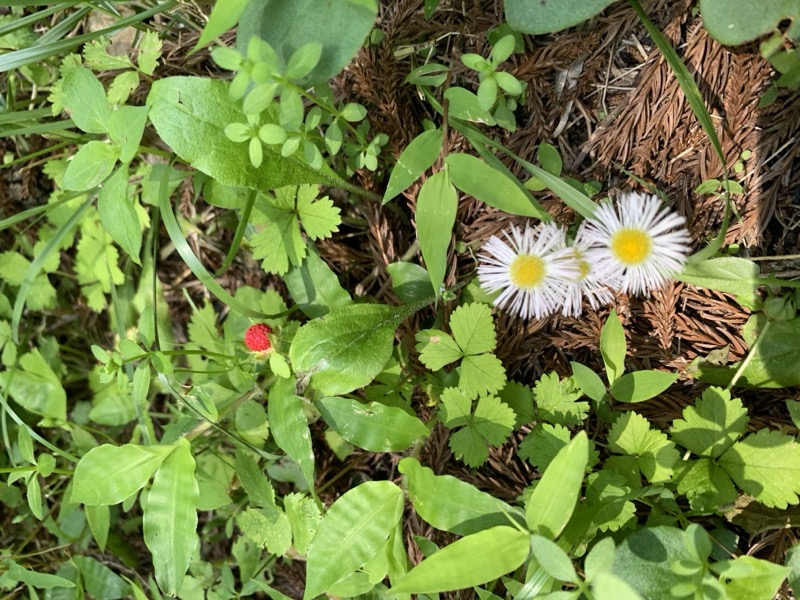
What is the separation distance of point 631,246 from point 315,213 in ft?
1.97

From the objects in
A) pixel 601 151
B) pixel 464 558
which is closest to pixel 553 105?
pixel 601 151

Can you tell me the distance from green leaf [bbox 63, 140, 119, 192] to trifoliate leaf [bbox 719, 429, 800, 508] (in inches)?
48.0

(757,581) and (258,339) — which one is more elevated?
(757,581)

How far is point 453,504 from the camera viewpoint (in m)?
1.06

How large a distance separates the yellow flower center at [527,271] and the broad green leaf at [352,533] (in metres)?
0.43

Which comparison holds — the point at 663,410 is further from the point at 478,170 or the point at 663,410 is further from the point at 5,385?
the point at 5,385

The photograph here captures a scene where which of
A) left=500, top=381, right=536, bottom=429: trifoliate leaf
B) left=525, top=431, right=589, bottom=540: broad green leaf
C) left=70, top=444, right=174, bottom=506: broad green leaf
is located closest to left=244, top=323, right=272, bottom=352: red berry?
left=70, top=444, right=174, bottom=506: broad green leaf

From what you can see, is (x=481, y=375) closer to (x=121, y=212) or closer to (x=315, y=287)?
(x=315, y=287)

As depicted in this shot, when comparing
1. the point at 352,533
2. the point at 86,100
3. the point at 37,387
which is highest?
the point at 86,100

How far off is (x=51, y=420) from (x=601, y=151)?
5.00 ft

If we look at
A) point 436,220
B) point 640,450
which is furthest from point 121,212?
point 640,450

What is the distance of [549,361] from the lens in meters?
1.25

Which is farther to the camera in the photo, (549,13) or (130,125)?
(130,125)

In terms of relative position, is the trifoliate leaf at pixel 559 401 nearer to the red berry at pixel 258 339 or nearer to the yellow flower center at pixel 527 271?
the yellow flower center at pixel 527 271
